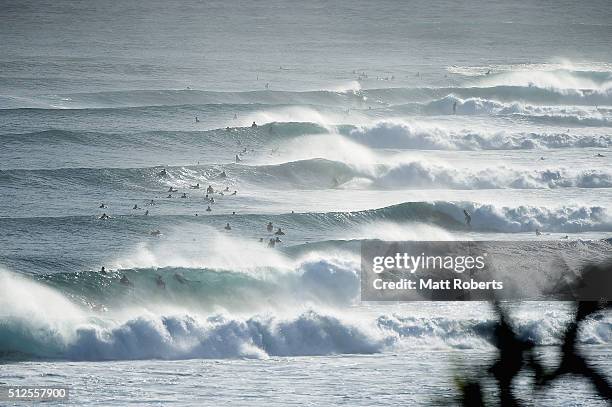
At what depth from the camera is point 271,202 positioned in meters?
41.8

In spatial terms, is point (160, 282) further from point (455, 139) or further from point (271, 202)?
point (455, 139)

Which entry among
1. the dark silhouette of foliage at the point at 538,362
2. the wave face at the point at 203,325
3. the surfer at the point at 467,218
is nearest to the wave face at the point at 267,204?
the wave face at the point at 203,325

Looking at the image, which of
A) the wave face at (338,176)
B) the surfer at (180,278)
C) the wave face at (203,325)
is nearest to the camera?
the wave face at (203,325)

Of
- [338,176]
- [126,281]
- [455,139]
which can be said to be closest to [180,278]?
[126,281]

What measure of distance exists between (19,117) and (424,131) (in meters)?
19.0

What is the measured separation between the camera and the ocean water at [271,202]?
87.5ft

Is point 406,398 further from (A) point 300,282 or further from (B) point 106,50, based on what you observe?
(B) point 106,50

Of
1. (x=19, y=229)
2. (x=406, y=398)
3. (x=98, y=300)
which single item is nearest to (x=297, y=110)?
(x=19, y=229)

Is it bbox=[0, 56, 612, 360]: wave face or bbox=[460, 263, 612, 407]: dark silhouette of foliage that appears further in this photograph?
bbox=[0, 56, 612, 360]: wave face

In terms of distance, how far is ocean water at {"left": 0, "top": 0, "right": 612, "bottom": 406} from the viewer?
2666 centimetres

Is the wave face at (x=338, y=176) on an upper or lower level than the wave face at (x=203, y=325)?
upper

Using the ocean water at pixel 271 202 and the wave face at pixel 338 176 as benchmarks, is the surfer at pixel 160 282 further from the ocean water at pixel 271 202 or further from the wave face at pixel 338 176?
the wave face at pixel 338 176

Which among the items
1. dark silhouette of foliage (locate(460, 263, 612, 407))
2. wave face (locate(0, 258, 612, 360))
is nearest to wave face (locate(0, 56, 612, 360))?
wave face (locate(0, 258, 612, 360))

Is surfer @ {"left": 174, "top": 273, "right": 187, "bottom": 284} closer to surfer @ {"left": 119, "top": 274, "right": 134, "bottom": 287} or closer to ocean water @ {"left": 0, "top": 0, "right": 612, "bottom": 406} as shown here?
ocean water @ {"left": 0, "top": 0, "right": 612, "bottom": 406}
